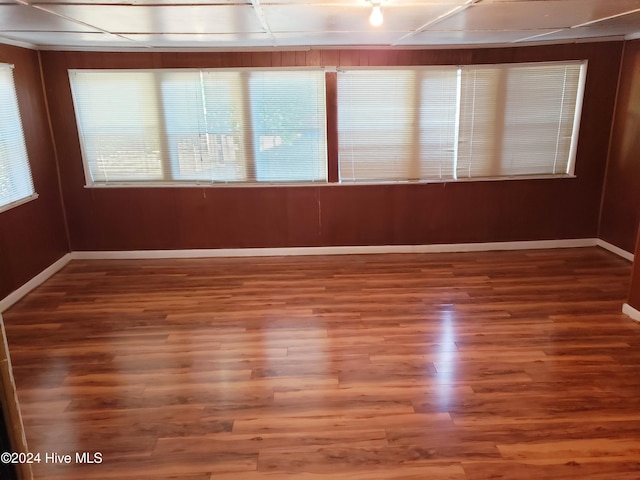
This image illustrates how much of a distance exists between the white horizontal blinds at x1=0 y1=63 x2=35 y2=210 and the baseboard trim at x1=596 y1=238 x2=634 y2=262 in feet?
19.3

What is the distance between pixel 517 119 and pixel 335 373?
3435 millimetres

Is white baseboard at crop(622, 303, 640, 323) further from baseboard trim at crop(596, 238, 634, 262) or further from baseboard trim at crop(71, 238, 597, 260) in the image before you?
baseboard trim at crop(71, 238, 597, 260)

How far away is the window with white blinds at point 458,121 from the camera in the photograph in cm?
479

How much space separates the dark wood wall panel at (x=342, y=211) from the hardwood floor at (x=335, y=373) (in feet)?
1.94

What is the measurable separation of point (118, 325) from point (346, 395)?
6.52 feet

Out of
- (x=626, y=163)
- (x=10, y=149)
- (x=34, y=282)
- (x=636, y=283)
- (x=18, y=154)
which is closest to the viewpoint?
(x=636, y=283)

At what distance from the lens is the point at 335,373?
9.79 feet

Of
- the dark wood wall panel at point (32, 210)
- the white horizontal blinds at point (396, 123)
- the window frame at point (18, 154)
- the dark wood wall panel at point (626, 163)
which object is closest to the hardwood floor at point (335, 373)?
the dark wood wall panel at point (32, 210)

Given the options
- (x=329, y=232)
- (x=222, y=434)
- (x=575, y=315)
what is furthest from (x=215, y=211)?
(x=575, y=315)

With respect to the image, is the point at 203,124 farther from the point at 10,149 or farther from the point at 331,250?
the point at 331,250

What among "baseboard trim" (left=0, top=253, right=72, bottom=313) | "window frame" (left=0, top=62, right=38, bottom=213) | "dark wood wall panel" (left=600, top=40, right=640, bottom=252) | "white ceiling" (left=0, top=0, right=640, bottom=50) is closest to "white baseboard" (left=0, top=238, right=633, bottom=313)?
"baseboard trim" (left=0, top=253, right=72, bottom=313)

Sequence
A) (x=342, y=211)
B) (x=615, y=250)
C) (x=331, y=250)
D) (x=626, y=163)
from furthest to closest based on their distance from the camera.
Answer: (x=331, y=250) < (x=342, y=211) < (x=615, y=250) < (x=626, y=163)

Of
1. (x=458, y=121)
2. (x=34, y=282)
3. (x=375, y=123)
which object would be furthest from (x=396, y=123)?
(x=34, y=282)

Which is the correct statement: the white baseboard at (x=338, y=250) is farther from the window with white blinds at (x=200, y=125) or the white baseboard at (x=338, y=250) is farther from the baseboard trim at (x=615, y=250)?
the window with white blinds at (x=200, y=125)
